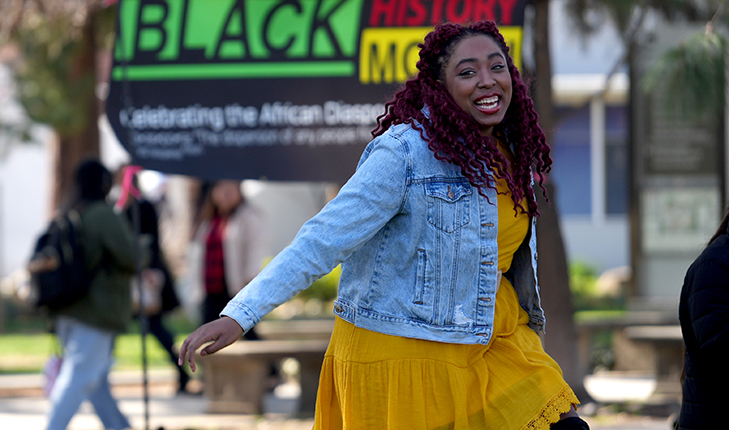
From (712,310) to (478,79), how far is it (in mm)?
960

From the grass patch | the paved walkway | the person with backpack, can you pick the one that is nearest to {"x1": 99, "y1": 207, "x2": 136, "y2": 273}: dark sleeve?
the person with backpack

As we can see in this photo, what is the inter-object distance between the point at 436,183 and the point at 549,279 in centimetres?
439

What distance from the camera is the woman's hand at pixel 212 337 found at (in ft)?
8.21

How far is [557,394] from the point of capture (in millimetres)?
2939

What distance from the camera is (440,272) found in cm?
288

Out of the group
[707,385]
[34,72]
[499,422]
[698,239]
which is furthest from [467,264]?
[34,72]

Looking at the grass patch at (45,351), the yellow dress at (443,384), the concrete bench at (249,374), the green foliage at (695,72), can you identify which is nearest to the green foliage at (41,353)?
the grass patch at (45,351)

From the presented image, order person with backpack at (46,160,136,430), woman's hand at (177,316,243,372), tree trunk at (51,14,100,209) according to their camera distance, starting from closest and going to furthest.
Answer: woman's hand at (177,316,243,372), person with backpack at (46,160,136,430), tree trunk at (51,14,100,209)

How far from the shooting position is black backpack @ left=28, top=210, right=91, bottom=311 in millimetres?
5695

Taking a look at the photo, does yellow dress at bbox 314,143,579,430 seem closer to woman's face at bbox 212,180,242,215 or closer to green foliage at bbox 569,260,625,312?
woman's face at bbox 212,180,242,215

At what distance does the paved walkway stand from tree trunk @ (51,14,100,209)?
3.12 m

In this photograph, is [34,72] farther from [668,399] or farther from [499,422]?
[499,422]

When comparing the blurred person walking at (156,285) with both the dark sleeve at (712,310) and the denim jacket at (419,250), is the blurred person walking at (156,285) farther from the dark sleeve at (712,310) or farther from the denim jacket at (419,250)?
the dark sleeve at (712,310)

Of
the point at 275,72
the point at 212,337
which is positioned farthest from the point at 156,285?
the point at 212,337
